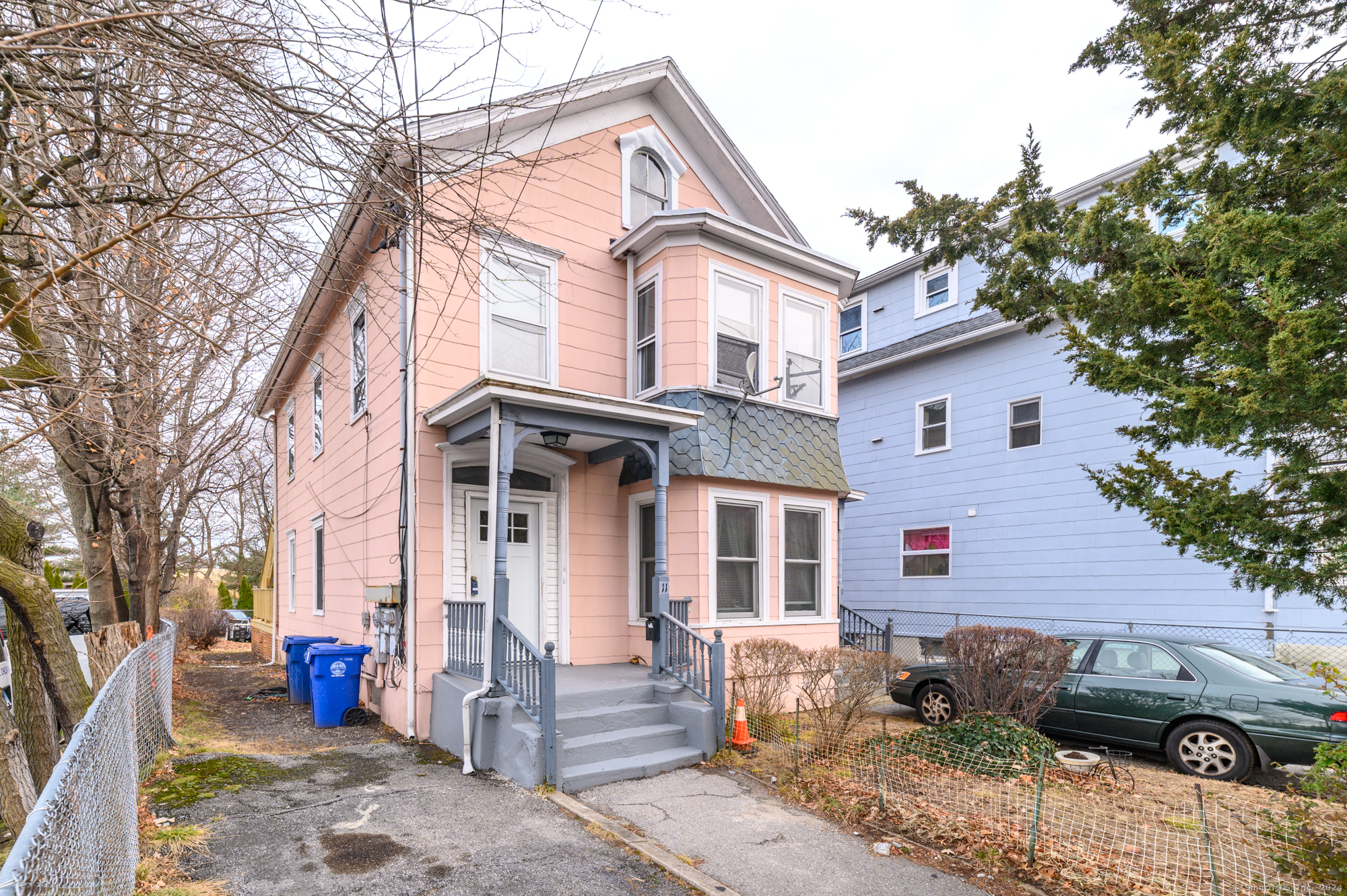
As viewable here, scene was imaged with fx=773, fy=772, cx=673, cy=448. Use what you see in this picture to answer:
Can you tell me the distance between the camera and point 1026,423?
14180 mm

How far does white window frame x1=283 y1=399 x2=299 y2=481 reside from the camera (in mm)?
15836

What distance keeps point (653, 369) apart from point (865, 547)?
9.02 metres

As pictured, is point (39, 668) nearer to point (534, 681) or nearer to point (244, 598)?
point (534, 681)

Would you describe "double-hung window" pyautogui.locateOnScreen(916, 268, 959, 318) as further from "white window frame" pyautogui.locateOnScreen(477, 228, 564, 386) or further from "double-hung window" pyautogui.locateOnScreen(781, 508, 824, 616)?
"white window frame" pyautogui.locateOnScreen(477, 228, 564, 386)

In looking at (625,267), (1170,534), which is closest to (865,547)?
(625,267)

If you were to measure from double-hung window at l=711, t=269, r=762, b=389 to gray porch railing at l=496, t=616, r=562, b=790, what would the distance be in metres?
4.12

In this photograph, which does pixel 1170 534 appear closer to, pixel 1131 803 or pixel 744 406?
pixel 1131 803

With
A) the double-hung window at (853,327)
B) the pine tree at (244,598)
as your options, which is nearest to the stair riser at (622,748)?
the double-hung window at (853,327)

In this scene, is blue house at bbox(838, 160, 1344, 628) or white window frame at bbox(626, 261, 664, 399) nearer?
white window frame at bbox(626, 261, 664, 399)

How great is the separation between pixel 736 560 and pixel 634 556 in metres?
1.32

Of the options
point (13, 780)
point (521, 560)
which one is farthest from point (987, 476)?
point (13, 780)

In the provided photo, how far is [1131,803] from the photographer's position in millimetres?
6070

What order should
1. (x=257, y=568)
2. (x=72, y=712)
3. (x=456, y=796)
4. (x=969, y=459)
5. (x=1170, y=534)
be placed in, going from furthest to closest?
(x=257, y=568) → (x=969, y=459) → (x=456, y=796) → (x=1170, y=534) → (x=72, y=712)

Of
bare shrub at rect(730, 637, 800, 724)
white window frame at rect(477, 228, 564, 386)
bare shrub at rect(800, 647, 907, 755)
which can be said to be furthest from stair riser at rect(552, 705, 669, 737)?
white window frame at rect(477, 228, 564, 386)
